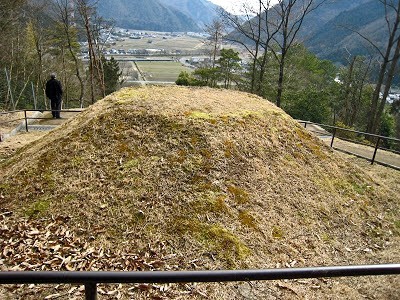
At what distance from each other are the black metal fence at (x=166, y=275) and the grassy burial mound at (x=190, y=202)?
2.21 meters

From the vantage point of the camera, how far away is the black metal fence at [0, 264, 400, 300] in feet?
4.28

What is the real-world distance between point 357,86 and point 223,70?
1434 cm

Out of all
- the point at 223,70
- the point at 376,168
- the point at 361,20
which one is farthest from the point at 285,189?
the point at 361,20

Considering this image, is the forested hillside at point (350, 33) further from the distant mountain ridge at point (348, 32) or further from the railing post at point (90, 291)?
the railing post at point (90, 291)

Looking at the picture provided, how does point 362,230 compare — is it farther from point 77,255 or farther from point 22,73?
point 22,73

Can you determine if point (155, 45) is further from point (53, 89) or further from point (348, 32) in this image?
point (53, 89)

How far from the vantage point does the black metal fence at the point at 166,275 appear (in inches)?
51.4

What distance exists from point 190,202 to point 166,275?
10.3 feet

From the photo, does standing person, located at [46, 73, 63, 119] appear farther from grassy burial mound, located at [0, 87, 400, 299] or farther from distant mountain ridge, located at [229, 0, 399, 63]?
distant mountain ridge, located at [229, 0, 399, 63]

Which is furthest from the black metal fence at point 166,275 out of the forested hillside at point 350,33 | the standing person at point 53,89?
the forested hillside at point 350,33

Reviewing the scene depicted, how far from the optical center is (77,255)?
368 cm

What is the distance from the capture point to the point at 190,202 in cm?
449

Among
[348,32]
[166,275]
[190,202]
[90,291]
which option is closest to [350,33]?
[348,32]

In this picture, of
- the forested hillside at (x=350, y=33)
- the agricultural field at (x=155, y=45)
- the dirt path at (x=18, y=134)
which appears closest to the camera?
the dirt path at (x=18, y=134)
